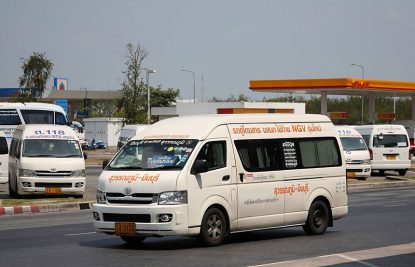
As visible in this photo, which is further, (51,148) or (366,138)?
(366,138)

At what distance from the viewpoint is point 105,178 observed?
1461cm

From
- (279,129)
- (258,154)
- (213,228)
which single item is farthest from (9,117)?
(213,228)

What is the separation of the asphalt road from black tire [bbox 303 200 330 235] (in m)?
0.17

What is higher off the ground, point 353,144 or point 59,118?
point 59,118

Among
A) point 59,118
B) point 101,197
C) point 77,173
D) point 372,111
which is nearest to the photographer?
point 101,197

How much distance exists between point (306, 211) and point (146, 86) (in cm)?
6052

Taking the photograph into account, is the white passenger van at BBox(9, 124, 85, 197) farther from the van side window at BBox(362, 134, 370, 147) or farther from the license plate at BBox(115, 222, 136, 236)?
the van side window at BBox(362, 134, 370, 147)

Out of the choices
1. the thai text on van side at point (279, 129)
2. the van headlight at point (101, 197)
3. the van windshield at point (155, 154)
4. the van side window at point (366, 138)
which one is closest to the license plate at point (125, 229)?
the van headlight at point (101, 197)

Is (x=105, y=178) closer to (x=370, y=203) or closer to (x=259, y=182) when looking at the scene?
(x=259, y=182)

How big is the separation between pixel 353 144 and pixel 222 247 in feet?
75.5

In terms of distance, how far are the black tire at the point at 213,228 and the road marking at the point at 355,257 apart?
2042mm

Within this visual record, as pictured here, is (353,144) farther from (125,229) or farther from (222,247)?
(125,229)

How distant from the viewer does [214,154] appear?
1504 centimetres

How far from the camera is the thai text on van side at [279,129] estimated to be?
617 inches
